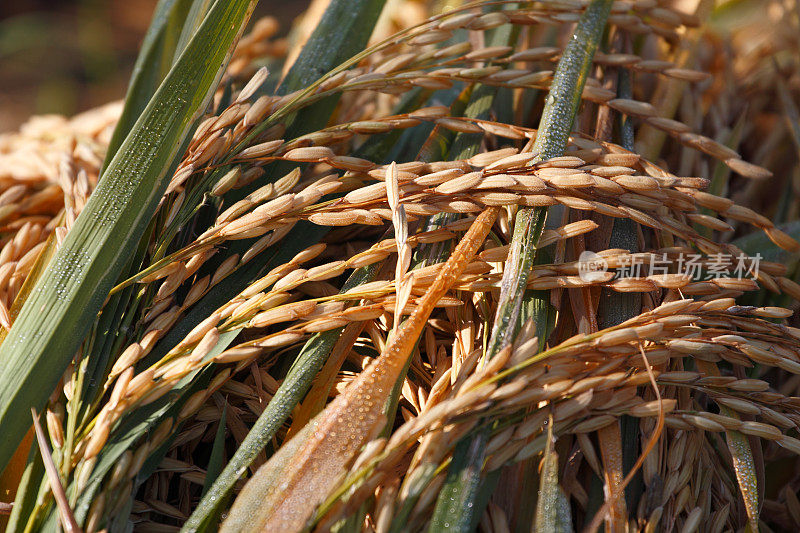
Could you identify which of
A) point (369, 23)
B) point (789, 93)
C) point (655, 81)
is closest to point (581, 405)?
point (369, 23)

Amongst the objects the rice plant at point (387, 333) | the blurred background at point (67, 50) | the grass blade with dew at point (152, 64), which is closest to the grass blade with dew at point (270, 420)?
the rice plant at point (387, 333)

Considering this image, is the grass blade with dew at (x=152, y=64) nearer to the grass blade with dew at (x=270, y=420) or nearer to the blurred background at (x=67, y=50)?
the grass blade with dew at (x=270, y=420)

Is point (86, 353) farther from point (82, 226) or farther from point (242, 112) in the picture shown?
point (242, 112)

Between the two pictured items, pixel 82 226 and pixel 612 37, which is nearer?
pixel 82 226

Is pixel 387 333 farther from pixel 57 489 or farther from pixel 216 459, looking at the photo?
pixel 57 489

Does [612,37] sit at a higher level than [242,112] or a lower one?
higher

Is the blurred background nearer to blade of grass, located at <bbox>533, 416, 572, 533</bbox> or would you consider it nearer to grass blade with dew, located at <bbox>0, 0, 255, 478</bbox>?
grass blade with dew, located at <bbox>0, 0, 255, 478</bbox>

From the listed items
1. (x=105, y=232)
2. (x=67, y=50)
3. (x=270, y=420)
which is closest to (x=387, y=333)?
(x=270, y=420)
